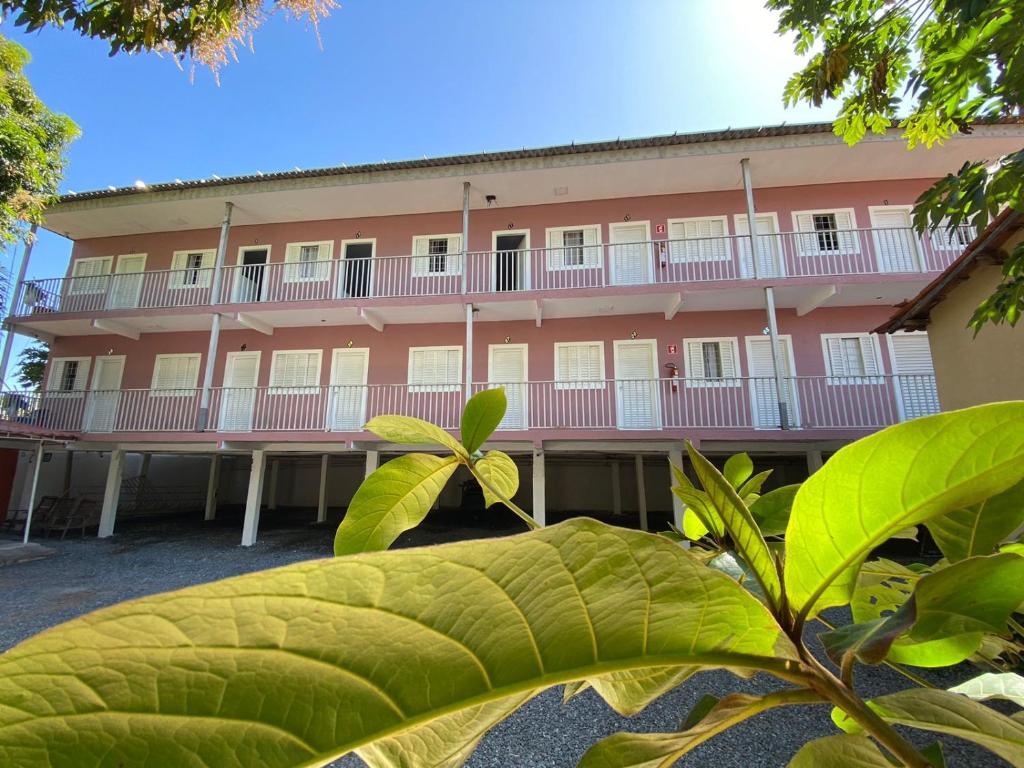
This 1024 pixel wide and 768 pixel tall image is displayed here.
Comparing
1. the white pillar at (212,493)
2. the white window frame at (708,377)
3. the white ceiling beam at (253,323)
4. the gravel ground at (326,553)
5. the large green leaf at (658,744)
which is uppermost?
the white ceiling beam at (253,323)

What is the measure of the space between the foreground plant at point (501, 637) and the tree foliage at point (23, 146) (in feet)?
47.7

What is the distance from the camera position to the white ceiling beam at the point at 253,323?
459 inches

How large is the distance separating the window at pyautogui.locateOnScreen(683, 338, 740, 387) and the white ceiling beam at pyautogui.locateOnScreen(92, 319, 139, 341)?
14015mm

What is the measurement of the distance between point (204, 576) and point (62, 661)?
9.96 metres

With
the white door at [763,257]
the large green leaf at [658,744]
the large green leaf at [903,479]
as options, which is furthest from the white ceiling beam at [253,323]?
the large green leaf at [903,479]

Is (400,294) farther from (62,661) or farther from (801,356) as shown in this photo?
(62,661)

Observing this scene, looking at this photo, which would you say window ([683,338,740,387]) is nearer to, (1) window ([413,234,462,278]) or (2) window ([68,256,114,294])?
(1) window ([413,234,462,278])

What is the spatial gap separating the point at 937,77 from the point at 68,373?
18.3 m

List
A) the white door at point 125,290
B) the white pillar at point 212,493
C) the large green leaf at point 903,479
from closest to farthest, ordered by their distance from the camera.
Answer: the large green leaf at point 903,479 < the white door at point 125,290 < the white pillar at point 212,493

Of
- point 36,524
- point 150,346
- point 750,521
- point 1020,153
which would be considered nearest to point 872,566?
point 750,521

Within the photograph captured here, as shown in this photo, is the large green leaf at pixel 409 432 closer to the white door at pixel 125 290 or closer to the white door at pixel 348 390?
the white door at pixel 348 390

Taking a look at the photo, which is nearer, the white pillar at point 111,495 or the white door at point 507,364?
the white door at point 507,364

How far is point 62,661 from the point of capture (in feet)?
0.66

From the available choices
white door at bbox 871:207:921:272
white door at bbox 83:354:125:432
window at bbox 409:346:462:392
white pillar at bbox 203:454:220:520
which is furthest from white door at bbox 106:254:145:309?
white door at bbox 871:207:921:272
